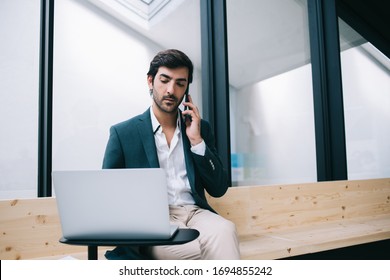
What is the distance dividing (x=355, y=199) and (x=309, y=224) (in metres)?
0.53

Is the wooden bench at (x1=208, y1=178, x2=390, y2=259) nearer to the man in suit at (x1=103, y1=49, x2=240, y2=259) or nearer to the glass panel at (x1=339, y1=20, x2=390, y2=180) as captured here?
the glass panel at (x1=339, y1=20, x2=390, y2=180)

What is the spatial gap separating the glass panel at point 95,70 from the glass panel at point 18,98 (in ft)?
0.35

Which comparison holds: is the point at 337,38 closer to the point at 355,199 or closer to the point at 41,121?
the point at 355,199

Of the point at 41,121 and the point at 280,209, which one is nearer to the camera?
the point at 41,121

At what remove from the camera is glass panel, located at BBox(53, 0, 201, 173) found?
70.5 inches

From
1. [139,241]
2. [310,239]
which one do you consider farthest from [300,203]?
[139,241]

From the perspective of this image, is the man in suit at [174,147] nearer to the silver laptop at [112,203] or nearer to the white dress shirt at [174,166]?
the white dress shirt at [174,166]

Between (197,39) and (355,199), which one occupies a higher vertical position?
(197,39)

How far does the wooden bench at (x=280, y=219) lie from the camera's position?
1.52 m

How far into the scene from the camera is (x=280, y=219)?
7.14ft

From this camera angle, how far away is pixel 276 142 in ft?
8.48

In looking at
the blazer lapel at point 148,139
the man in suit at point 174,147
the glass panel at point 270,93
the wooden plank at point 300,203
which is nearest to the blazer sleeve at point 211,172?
the man in suit at point 174,147

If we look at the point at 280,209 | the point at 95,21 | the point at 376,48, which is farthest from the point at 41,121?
the point at 376,48

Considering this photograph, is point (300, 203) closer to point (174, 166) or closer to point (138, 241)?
point (174, 166)
